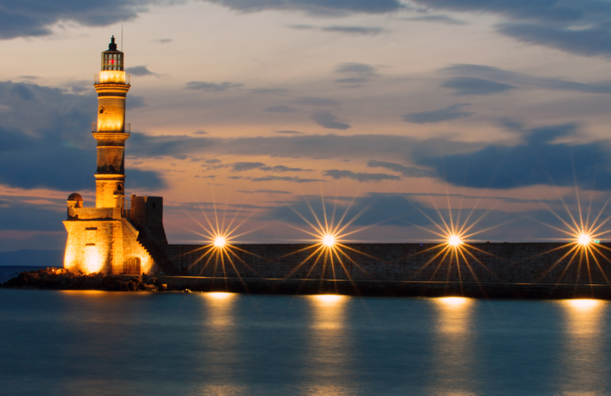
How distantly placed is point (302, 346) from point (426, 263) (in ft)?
33.7

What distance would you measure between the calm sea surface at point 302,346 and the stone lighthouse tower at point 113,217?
9.08 feet

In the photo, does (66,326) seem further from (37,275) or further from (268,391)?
(37,275)

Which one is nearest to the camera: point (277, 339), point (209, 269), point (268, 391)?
point (268, 391)

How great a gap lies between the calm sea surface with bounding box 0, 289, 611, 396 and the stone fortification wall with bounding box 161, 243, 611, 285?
0.94 meters

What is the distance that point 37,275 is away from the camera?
3528 cm

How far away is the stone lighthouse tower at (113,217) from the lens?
31750mm

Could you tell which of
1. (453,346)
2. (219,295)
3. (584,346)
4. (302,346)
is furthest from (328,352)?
(219,295)

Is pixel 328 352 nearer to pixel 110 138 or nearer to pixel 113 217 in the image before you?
pixel 113 217

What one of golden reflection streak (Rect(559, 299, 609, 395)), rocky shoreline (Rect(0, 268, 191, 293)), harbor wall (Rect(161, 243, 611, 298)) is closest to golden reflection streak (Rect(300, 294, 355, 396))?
harbor wall (Rect(161, 243, 611, 298))

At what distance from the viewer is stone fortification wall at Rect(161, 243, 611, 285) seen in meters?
26.5

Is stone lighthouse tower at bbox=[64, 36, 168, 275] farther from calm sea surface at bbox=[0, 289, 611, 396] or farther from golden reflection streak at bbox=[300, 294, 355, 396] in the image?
golden reflection streak at bbox=[300, 294, 355, 396]

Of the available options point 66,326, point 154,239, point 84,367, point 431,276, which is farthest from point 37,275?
point 84,367

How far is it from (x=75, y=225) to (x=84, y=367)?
57.4 ft

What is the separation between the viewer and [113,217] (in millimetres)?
31703
